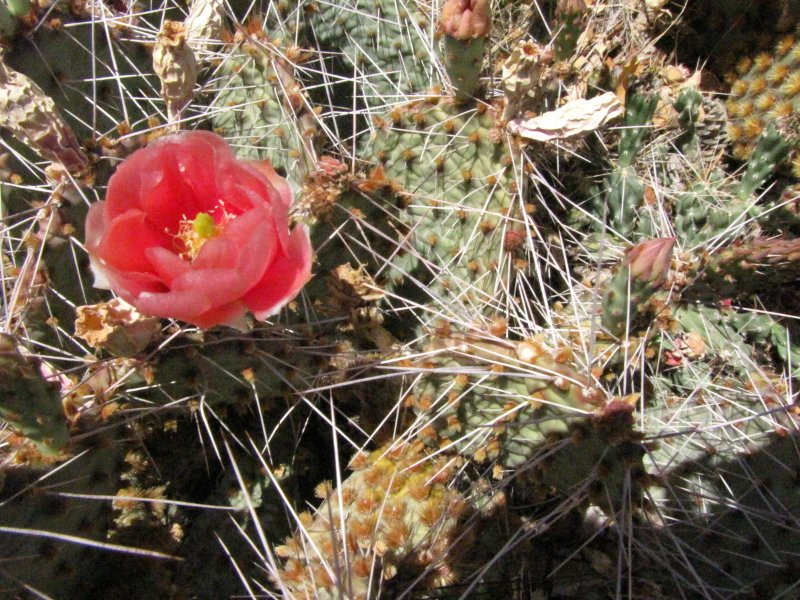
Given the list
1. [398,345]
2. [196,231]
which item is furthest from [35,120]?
[398,345]

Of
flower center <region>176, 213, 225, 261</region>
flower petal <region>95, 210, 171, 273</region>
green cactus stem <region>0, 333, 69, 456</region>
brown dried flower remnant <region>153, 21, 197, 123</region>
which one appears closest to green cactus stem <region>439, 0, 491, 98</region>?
brown dried flower remnant <region>153, 21, 197, 123</region>

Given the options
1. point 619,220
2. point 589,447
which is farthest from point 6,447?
point 619,220

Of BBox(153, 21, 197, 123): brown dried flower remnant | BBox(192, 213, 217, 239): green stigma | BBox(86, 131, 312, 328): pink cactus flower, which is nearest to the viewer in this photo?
BBox(86, 131, 312, 328): pink cactus flower

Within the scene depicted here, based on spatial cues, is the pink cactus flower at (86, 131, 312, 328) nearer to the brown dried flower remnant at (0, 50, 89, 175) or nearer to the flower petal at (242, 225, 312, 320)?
the flower petal at (242, 225, 312, 320)

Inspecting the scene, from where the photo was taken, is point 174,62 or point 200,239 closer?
point 200,239

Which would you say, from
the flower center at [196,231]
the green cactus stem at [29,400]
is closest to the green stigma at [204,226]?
the flower center at [196,231]

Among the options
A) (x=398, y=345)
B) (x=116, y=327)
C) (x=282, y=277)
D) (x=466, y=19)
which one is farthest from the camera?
(x=398, y=345)

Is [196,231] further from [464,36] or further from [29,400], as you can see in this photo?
[464,36]

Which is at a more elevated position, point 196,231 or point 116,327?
point 196,231
